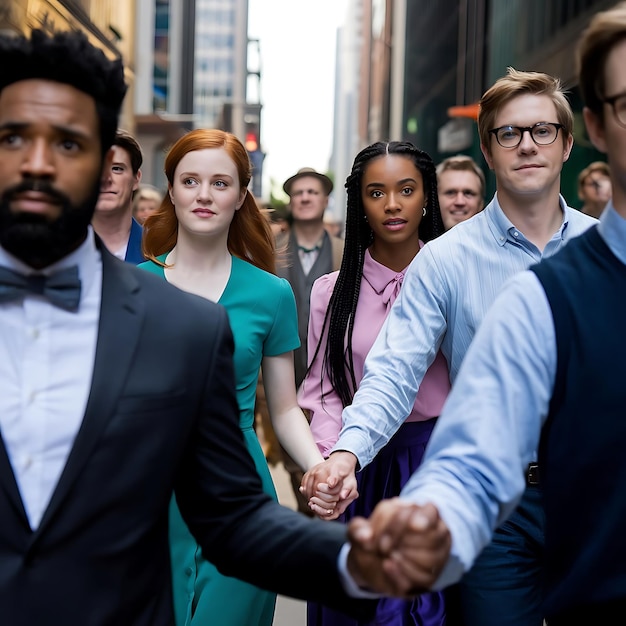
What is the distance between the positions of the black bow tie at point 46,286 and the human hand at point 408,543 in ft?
2.31

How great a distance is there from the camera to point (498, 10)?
32719 millimetres

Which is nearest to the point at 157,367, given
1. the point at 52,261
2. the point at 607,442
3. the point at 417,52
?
the point at 52,261

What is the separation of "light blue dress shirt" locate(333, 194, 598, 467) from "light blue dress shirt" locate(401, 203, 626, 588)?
53.1 inches

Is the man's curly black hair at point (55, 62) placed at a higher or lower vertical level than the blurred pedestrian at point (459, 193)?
lower

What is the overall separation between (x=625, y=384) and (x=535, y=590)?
64.5 inches

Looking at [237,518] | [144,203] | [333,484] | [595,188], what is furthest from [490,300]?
[144,203]

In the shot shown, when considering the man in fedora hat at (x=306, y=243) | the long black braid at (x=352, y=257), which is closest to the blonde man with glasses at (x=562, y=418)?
the long black braid at (x=352, y=257)

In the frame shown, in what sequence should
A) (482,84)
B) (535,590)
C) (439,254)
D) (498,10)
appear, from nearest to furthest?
1. (535,590)
2. (439,254)
3. (498,10)
4. (482,84)

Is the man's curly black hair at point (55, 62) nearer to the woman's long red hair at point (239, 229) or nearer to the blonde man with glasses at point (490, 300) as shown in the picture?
the blonde man with glasses at point (490, 300)

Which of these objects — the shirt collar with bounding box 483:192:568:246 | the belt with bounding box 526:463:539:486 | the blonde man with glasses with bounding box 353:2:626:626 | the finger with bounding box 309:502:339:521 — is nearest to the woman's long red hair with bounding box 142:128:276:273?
the shirt collar with bounding box 483:192:568:246

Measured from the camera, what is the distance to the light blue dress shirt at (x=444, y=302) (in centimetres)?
365

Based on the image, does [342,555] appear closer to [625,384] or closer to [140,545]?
[140,545]

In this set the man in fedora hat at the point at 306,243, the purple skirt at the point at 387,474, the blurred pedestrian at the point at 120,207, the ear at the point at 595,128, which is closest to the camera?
the ear at the point at 595,128

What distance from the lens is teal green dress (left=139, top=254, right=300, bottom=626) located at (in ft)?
12.7
